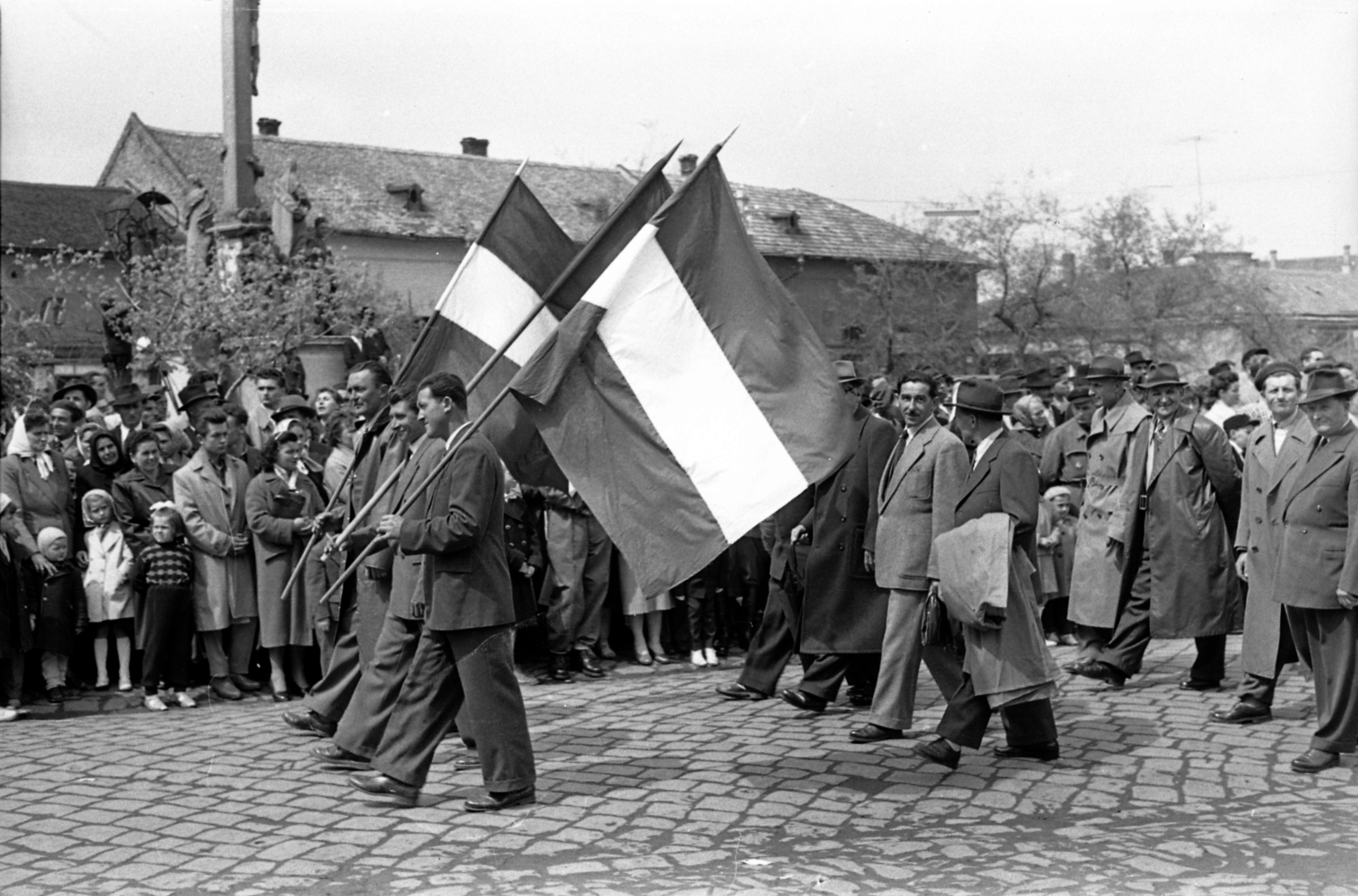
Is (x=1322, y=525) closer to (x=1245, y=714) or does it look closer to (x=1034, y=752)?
(x=1245, y=714)

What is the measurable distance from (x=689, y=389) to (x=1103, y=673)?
173 inches

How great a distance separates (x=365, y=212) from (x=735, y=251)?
38.5 meters

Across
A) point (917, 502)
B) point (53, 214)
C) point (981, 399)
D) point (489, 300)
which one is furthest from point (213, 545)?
point (53, 214)

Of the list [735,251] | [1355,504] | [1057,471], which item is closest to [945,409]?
[1057,471]

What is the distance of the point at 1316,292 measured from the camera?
49.2m

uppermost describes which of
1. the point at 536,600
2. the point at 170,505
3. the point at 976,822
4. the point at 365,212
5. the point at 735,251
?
the point at 365,212

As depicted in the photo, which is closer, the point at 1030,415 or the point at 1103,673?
the point at 1103,673

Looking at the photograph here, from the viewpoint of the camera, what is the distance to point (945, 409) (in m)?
11.3

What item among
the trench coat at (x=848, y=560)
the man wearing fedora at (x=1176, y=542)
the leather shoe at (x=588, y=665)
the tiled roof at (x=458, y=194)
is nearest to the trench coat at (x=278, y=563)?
the leather shoe at (x=588, y=665)

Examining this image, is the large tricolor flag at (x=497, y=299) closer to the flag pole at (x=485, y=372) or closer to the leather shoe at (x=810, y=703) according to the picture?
the flag pole at (x=485, y=372)

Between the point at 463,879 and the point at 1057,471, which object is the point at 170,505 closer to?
the point at 463,879

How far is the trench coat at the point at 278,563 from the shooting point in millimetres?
9141

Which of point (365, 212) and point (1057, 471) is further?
point (365, 212)

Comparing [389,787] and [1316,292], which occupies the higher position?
[1316,292]
